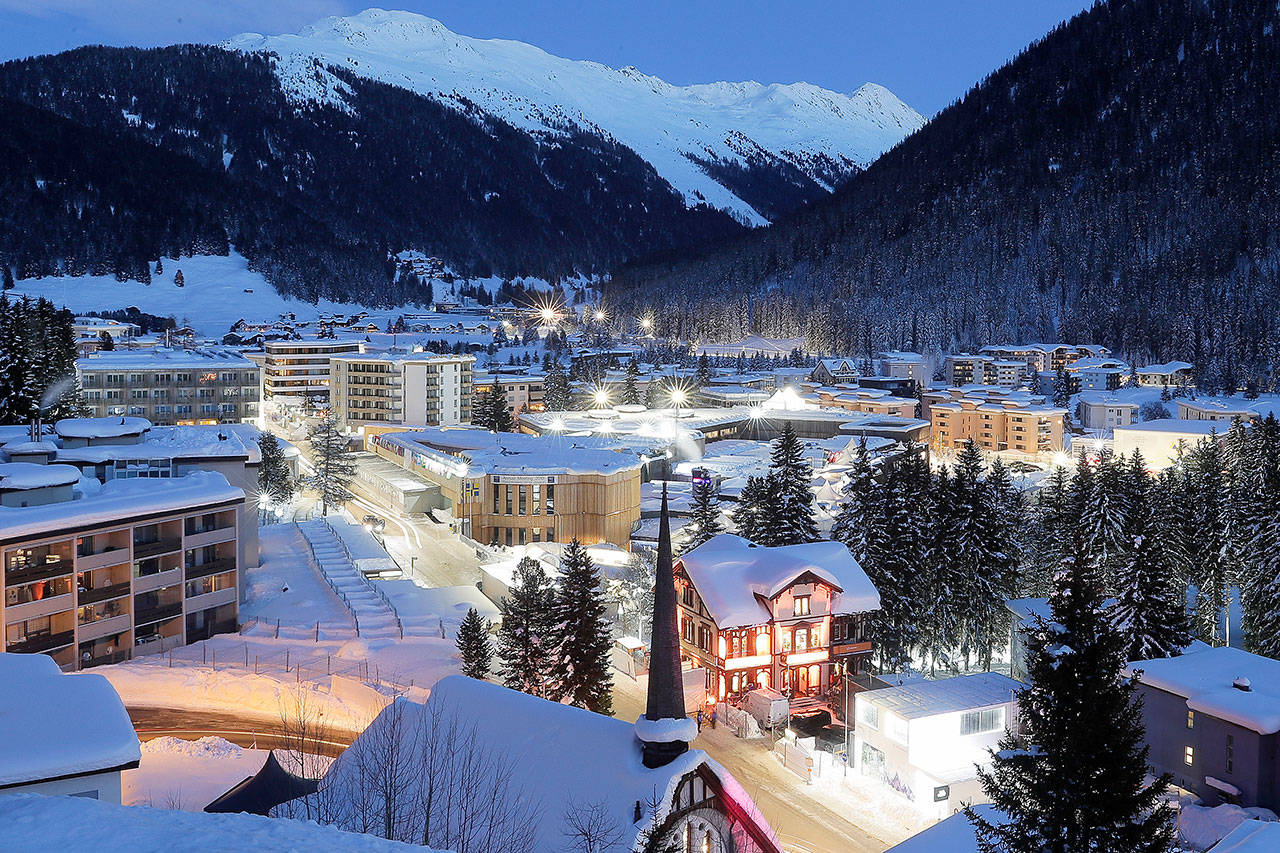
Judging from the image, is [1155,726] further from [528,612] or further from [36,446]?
[36,446]

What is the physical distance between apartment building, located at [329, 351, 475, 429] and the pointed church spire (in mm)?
77081

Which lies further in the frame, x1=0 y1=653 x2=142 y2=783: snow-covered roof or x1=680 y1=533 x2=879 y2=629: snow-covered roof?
x1=680 y1=533 x2=879 y2=629: snow-covered roof

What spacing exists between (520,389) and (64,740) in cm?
9493

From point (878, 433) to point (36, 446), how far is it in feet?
229

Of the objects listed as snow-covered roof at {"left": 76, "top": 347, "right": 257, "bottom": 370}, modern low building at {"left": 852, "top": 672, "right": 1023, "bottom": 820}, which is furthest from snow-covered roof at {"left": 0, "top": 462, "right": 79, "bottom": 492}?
snow-covered roof at {"left": 76, "top": 347, "right": 257, "bottom": 370}

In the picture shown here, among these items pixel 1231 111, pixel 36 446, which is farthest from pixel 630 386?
pixel 1231 111

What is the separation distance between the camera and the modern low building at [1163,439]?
7344 centimetres

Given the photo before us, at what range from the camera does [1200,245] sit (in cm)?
16312

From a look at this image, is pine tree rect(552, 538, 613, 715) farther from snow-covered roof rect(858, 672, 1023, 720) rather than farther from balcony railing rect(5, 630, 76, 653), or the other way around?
balcony railing rect(5, 630, 76, 653)

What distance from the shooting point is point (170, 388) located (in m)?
78.6

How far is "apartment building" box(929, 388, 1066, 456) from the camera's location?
89.8 m

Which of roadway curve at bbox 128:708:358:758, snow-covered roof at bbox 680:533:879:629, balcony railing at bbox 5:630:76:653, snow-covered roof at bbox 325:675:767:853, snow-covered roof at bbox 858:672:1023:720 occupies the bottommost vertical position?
roadway curve at bbox 128:708:358:758

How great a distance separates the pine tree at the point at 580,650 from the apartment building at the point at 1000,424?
71.5 meters

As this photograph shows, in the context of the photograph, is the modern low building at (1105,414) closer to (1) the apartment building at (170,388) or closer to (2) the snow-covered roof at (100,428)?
(1) the apartment building at (170,388)
